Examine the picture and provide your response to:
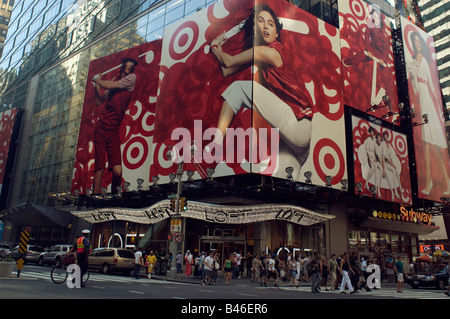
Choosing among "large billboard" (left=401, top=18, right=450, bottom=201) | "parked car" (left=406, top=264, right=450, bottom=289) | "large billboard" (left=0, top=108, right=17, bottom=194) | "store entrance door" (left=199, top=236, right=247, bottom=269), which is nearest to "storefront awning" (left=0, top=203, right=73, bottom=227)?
"large billboard" (left=0, top=108, right=17, bottom=194)

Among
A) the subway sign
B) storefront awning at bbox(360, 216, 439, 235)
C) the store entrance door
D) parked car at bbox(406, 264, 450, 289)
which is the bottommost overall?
parked car at bbox(406, 264, 450, 289)

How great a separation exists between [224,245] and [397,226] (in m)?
20.0

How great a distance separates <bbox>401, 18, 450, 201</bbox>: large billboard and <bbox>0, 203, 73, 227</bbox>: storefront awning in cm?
3816

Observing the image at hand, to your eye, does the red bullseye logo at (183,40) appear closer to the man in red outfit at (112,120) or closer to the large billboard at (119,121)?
the large billboard at (119,121)

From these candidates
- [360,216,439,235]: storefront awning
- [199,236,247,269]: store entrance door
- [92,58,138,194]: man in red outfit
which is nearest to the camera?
[199,236,247,269]: store entrance door

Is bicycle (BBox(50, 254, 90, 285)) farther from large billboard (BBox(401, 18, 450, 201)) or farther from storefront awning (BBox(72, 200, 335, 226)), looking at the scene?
large billboard (BBox(401, 18, 450, 201))

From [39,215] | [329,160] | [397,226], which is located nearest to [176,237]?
[329,160]

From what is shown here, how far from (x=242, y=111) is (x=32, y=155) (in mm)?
40428

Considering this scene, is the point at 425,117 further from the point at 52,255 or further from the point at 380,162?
the point at 52,255

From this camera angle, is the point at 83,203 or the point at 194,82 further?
the point at 83,203

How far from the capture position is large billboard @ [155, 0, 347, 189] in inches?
1137

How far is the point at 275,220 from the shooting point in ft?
102

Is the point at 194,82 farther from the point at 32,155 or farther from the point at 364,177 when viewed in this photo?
the point at 32,155

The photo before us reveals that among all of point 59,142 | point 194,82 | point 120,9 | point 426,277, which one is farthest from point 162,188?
point 120,9
